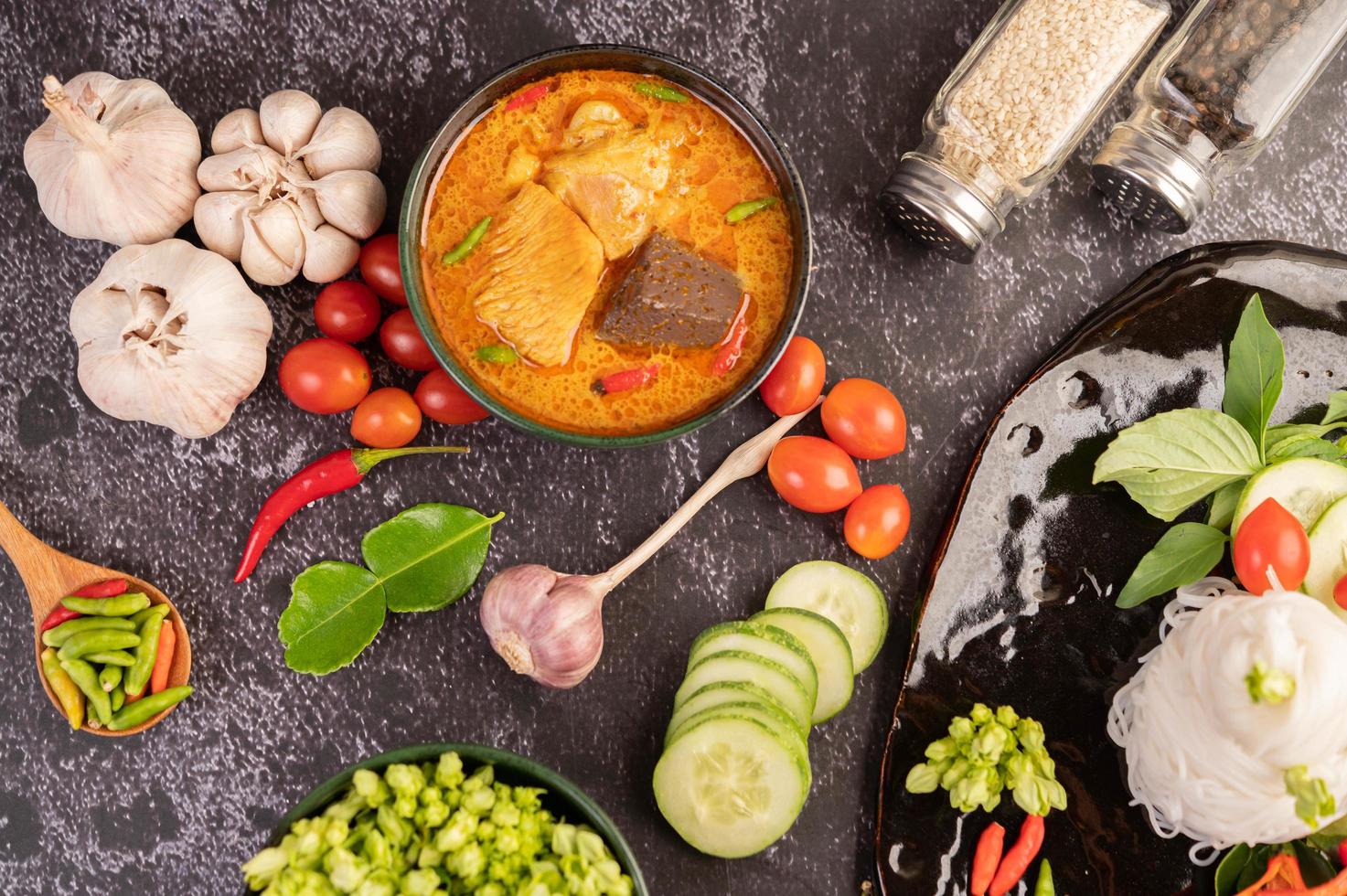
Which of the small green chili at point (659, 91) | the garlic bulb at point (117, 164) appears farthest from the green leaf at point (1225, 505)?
the garlic bulb at point (117, 164)

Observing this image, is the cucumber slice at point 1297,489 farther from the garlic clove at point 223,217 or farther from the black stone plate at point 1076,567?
the garlic clove at point 223,217

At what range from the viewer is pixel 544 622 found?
2914 mm

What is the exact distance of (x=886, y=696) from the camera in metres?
3.20

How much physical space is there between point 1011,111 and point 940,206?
0.33 meters

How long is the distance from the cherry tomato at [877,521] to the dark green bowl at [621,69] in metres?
0.58

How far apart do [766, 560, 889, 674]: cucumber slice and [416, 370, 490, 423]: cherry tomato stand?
3.53 ft

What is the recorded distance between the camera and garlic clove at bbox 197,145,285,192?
2910 millimetres

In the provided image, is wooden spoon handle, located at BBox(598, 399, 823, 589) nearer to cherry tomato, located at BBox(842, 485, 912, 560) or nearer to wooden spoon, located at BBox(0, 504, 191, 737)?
cherry tomato, located at BBox(842, 485, 912, 560)

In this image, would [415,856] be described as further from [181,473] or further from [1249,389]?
[1249,389]

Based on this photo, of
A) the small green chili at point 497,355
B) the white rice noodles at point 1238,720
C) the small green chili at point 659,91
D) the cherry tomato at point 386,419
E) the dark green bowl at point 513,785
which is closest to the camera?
the dark green bowl at point 513,785

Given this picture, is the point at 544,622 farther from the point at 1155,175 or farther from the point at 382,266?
the point at 1155,175

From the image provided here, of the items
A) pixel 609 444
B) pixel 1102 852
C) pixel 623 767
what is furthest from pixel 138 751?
pixel 1102 852

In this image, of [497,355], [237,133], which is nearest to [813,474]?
[497,355]

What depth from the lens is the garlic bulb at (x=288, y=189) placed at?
2924 millimetres
